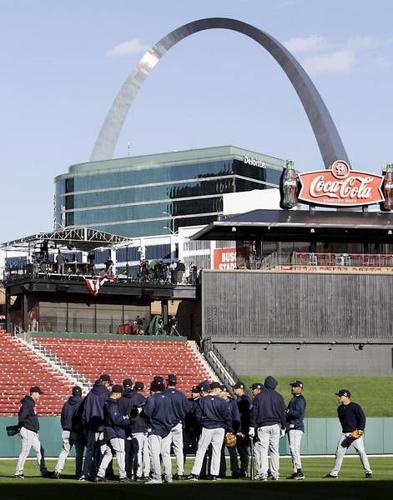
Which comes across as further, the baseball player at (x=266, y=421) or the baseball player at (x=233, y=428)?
the baseball player at (x=233, y=428)

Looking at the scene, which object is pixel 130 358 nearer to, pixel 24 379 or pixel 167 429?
pixel 24 379

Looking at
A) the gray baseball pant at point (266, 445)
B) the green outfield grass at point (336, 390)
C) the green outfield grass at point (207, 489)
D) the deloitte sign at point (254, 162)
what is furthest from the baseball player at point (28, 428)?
the deloitte sign at point (254, 162)

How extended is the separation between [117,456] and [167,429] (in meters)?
1.21

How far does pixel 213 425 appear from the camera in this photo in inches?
995

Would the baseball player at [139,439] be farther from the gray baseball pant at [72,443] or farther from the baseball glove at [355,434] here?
the baseball glove at [355,434]

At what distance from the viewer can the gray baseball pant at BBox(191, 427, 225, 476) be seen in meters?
25.2

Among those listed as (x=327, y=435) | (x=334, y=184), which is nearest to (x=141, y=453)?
(x=327, y=435)

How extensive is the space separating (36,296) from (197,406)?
3696 centimetres

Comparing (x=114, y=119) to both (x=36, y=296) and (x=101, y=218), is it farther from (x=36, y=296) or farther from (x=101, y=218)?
(x=36, y=296)

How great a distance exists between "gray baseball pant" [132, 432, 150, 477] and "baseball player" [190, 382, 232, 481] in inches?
44.8

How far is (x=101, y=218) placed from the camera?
191750 mm

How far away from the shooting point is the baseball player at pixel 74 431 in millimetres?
26562

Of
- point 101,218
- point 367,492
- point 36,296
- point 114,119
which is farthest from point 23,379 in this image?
point 101,218

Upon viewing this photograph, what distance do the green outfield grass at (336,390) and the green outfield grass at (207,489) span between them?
98.2ft
